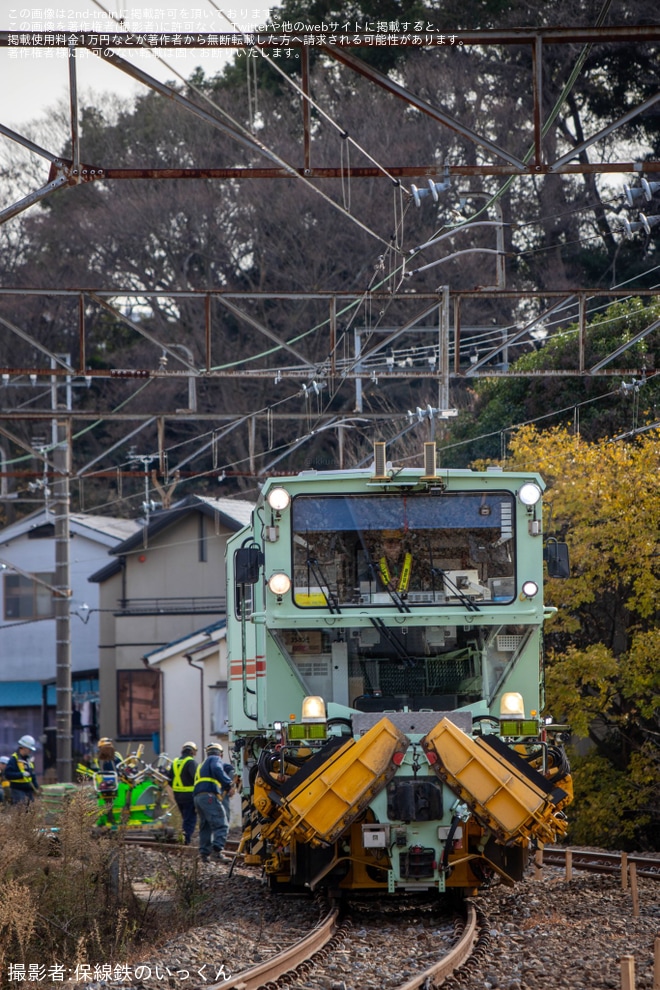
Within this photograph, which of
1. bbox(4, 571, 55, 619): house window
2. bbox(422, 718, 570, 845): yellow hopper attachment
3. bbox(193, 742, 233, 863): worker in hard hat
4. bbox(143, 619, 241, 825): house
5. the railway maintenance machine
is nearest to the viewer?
bbox(422, 718, 570, 845): yellow hopper attachment

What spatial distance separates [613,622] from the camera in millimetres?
19609

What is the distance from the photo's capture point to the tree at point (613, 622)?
59.0 ft

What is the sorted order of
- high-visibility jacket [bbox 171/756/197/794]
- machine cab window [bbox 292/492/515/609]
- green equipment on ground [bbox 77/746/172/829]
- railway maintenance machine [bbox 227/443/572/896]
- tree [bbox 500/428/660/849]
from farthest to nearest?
green equipment on ground [bbox 77/746/172/829], tree [bbox 500/428/660/849], high-visibility jacket [bbox 171/756/197/794], machine cab window [bbox 292/492/515/609], railway maintenance machine [bbox 227/443/572/896]

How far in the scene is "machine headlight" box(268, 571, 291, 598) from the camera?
11172 millimetres

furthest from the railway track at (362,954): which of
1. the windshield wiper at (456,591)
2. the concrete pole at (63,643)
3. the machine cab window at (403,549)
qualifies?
the concrete pole at (63,643)

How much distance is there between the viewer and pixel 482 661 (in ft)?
37.5

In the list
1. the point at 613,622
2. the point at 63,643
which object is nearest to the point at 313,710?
the point at 613,622

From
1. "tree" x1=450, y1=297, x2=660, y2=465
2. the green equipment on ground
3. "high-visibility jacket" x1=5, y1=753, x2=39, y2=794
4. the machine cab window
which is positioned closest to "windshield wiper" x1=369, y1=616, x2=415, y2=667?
the machine cab window

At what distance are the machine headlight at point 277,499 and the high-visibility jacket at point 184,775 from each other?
279 inches

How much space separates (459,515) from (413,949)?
12.3ft

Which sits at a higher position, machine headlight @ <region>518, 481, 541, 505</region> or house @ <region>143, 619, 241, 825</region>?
machine headlight @ <region>518, 481, 541, 505</region>

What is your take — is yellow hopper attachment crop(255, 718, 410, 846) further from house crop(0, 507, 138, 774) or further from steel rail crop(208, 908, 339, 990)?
house crop(0, 507, 138, 774)

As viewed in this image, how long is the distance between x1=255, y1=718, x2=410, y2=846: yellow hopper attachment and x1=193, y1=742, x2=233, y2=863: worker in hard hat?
5697 millimetres

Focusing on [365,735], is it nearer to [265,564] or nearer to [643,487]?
[265,564]
